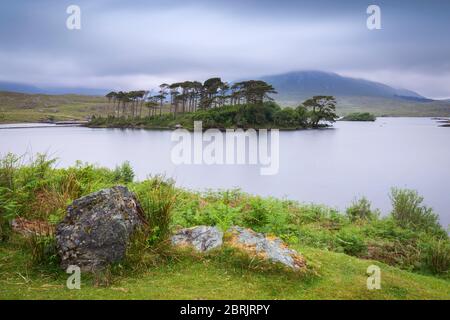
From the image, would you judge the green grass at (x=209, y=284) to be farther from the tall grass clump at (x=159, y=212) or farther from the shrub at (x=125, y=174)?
the shrub at (x=125, y=174)

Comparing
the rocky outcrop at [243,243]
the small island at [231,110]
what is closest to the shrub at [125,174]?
the rocky outcrop at [243,243]

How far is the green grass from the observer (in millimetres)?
6254

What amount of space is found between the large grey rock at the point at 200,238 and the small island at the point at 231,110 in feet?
276

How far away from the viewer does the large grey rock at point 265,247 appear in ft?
24.0

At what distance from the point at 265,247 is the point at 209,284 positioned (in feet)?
4.96

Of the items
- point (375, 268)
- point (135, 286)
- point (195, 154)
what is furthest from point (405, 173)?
point (135, 286)

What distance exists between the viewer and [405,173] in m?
40.2

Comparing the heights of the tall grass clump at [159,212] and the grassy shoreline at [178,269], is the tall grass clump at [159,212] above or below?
above

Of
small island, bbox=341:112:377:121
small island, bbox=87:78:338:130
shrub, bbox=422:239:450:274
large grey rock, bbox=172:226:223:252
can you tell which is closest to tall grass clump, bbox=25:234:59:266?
large grey rock, bbox=172:226:223:252

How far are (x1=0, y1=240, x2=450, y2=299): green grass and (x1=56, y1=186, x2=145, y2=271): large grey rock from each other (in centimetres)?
38

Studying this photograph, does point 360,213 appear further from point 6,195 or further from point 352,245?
point 6,195

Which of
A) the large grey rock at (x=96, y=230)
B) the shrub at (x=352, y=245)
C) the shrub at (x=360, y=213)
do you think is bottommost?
the shrub at (x=360, y=213)

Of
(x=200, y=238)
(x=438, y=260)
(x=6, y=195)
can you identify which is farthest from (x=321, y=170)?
(x=6, y=195)
